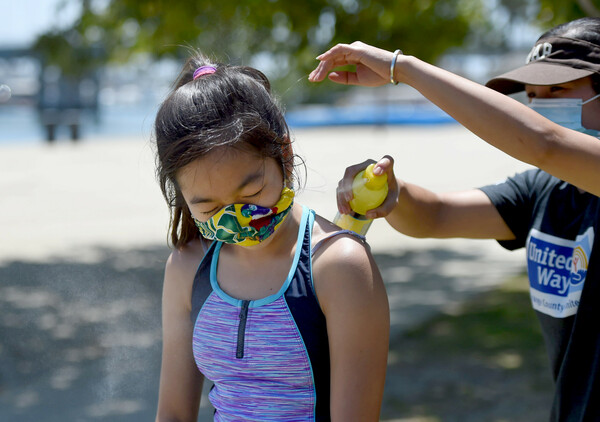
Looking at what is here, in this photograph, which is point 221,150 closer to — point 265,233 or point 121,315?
point 265,233

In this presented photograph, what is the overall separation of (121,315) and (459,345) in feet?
8.43

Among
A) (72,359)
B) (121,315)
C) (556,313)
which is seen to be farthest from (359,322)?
(121,315)

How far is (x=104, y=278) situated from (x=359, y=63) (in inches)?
218

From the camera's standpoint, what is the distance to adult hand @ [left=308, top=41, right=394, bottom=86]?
185cm

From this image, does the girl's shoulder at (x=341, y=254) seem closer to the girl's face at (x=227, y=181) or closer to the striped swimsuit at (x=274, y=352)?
the striped swimsuit at (x=274, y=352)

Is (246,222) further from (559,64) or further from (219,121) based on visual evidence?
(559,64)

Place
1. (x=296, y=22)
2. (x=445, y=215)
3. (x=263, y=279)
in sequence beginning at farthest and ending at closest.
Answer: (x=296, y=22) → (x=445, y=215) → (x=263, y=279)

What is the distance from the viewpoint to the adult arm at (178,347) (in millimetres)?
A: 1833

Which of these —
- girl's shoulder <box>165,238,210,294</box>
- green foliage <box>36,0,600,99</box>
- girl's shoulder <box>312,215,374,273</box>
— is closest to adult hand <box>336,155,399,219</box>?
girl's shoulder <box>312,215,374,273</box>

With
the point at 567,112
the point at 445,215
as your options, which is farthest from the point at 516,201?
the point at 567,112

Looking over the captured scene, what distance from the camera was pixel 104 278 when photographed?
23.1 feet

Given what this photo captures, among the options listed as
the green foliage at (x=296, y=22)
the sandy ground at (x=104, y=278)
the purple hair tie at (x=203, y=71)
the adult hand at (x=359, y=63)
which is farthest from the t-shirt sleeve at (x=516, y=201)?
the green foliage at (x=296, y=22)

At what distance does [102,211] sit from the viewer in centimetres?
1074

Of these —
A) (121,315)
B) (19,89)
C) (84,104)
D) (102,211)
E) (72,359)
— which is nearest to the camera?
(72,359)
